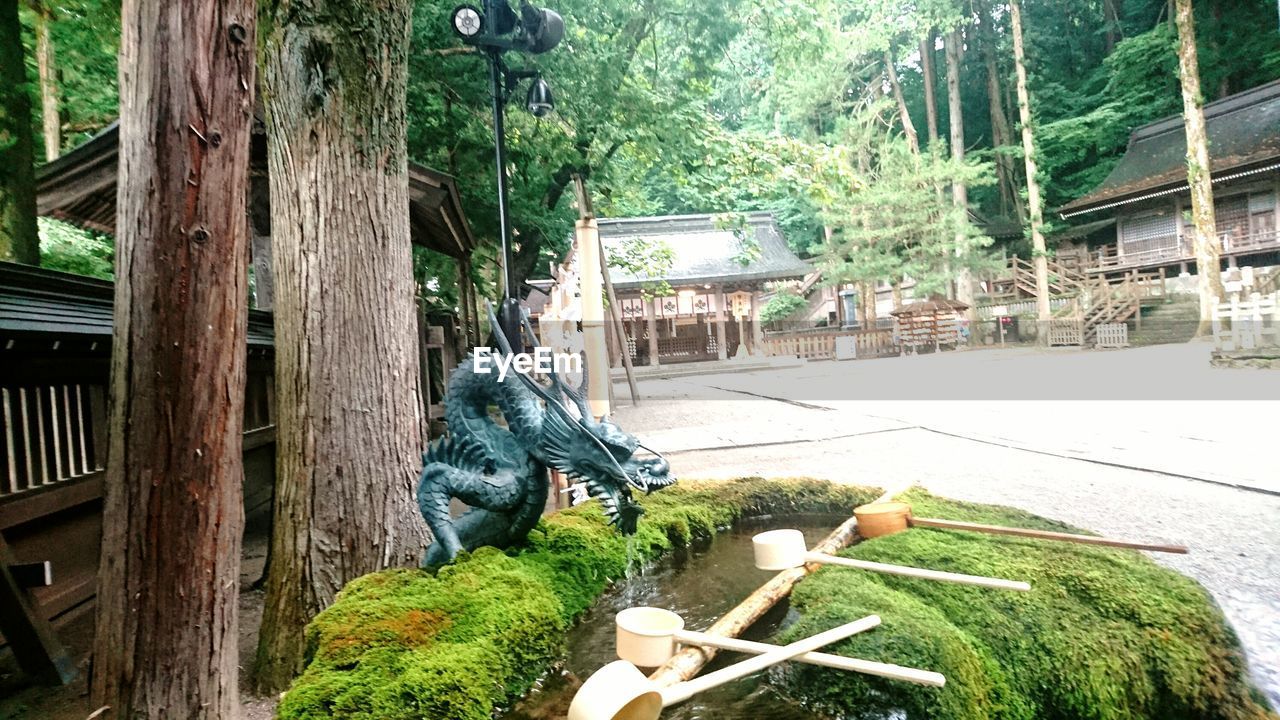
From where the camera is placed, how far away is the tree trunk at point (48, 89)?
5812 millimetres

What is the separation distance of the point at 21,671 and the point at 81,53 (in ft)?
22.2

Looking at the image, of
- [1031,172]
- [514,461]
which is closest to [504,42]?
[514,461]

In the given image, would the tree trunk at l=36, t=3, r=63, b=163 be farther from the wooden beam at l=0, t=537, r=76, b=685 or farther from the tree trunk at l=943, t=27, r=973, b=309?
the tree trunk at l=943, t=27, r=973, b=309

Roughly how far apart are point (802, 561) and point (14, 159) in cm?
616

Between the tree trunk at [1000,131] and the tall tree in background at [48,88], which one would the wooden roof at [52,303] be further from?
the tree trunk at [1000,131]

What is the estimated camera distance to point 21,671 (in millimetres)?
2105

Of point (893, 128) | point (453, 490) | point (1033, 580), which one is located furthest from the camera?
point (893, 128)

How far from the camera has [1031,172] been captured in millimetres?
7934

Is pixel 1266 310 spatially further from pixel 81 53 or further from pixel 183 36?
pixel 81 53

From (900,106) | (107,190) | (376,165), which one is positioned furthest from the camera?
(900,106)

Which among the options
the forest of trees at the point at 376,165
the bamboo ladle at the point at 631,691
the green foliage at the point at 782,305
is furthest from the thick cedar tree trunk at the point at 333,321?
the green foliage at the point at 782,305

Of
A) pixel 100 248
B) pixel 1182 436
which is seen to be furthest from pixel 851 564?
pixel 100 248

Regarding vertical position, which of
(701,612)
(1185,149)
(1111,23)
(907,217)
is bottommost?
(701,612)

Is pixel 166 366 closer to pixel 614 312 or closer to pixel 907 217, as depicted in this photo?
pixel 614 312
